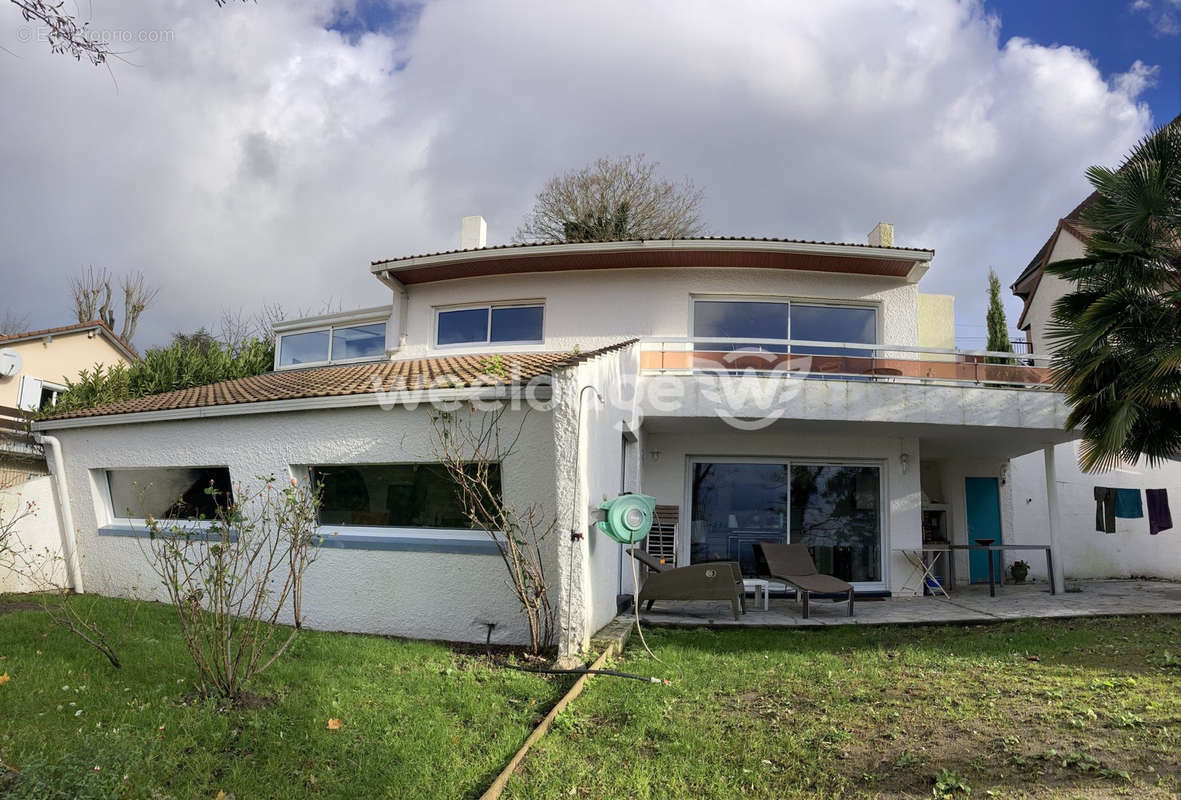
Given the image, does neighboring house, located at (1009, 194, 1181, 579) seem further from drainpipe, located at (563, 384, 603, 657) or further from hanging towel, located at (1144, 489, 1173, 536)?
drainpipe, located at (563, 384, 603, 657)

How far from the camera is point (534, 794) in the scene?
4191mm

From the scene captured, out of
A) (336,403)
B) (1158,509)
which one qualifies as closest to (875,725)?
(336,403)

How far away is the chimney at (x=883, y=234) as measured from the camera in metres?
14.5

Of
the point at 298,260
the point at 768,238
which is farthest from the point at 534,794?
the point at 298,260

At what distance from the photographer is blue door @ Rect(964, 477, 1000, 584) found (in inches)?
637

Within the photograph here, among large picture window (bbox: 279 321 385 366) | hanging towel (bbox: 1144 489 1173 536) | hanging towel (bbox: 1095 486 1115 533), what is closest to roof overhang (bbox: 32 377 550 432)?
large picture window (bbox: 279 321 385 366)

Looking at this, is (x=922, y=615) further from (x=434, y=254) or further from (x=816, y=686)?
(x=434, y=254)

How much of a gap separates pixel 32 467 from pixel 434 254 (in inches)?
396

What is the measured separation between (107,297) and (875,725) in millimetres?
38774

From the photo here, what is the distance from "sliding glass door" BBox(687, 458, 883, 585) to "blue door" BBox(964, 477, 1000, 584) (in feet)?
15.2

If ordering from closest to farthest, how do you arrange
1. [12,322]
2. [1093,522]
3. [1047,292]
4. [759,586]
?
[759,586], [1093,522], [1047,292], [12,322]

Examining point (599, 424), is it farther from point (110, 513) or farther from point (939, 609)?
point (110, 513)

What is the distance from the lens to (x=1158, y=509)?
1555 centimetres

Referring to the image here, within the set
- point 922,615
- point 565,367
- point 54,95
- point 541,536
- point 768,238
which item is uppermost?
point 768,238
